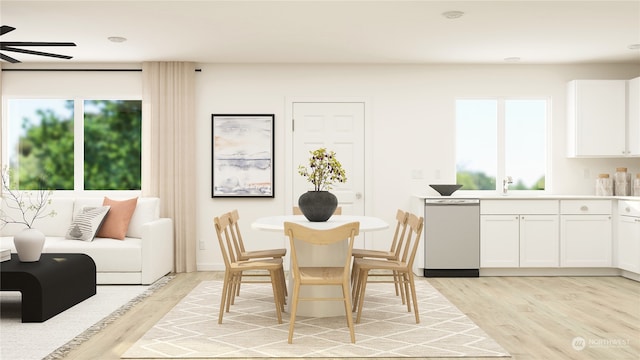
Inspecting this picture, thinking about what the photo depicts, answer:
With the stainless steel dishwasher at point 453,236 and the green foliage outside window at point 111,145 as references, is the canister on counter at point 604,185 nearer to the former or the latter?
the stainless steel dishwasher at point 453,236

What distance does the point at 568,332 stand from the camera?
155 inches

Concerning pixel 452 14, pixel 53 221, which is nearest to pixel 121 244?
pixel 53 221

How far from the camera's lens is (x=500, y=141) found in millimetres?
6891

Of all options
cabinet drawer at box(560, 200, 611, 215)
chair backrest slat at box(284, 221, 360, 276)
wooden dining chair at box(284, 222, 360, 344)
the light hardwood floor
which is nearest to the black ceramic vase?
wooden dining chair at box(284, 222, 360, 344)

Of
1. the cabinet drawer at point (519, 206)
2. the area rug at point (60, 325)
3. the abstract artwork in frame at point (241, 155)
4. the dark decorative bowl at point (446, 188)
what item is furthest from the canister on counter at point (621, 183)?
the area rug at point (60, 325)

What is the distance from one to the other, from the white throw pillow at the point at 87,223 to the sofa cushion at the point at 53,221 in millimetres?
285

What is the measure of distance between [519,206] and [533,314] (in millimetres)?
2039

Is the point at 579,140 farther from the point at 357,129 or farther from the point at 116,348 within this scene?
the point at 116,348

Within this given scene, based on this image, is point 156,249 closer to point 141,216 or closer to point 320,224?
point 141,216

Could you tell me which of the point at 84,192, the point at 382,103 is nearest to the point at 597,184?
the point at 382,103

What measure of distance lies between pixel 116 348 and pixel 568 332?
307 centimetres

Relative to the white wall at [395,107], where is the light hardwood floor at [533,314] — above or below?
below

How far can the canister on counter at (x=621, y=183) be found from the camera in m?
6.51

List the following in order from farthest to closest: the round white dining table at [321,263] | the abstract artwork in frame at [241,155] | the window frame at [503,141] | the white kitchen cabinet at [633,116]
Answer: the window frame at [503,141], the abstract artwork in frame at [241,155], the white kitchen cabinet at [633,116], the round white dining table at [321,263]
